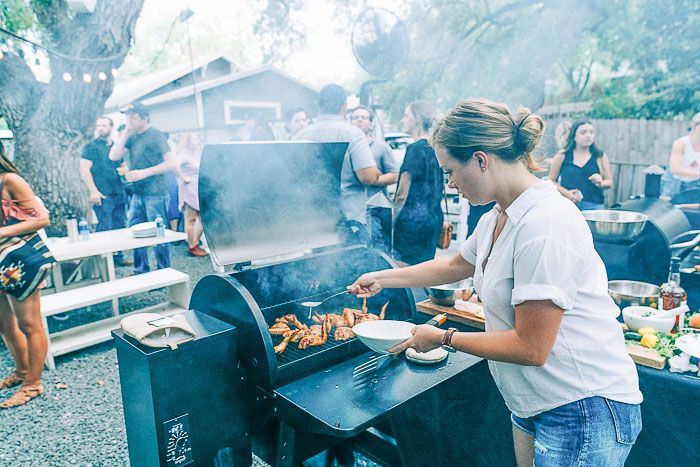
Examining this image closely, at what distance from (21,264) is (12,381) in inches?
49.2

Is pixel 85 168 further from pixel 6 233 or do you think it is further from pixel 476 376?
pixel 476 376

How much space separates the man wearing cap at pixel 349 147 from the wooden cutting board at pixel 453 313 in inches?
54.3

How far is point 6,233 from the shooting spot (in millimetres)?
3250

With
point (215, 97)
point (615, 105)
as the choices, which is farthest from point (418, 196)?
point (615, 105)

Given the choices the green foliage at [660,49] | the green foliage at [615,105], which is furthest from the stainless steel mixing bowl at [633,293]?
the green foliage at [615,105]

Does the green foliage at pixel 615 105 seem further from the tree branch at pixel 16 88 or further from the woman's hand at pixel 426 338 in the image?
the woman's hand at pixel 426 338

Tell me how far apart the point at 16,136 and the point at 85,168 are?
0.84 meters

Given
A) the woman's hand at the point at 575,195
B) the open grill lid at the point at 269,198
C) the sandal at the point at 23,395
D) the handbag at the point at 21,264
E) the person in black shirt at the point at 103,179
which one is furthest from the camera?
the person in black shirt at the point at 103,179

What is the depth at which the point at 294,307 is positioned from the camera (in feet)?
8.71

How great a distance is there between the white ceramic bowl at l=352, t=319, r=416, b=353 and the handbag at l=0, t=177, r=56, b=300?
2.69 meters

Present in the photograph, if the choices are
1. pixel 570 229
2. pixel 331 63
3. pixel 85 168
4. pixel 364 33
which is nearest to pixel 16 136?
pixel 85 168

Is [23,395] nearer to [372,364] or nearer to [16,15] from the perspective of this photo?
[372,364]

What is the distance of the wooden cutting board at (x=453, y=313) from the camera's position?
101 inches

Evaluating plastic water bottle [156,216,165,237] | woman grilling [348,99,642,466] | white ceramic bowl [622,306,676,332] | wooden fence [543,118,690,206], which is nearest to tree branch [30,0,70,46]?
plastic water bottle [156,216,165,237]
